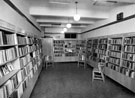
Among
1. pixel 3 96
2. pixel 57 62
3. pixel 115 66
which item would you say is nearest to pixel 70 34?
pixel 57 62

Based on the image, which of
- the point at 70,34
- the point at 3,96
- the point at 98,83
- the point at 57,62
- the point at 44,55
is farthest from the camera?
the point at 70,34

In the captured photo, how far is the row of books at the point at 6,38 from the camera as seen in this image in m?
1.61

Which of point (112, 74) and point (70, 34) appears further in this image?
point (70, 34)

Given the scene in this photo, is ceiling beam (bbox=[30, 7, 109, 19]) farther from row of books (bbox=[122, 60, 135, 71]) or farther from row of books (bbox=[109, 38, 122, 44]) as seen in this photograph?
row of books (bbox=[122, 60, 135, 71])

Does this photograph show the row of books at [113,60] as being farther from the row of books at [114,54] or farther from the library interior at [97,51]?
the row of books at [114,54]

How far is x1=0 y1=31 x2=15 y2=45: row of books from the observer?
1613 mm

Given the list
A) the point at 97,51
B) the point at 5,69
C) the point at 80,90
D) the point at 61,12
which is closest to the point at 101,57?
the point at 97,51

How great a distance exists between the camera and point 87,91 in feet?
10.1

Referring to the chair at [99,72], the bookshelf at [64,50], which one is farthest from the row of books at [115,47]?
the bookshelf at [64,50]

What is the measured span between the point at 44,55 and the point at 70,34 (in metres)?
4.08

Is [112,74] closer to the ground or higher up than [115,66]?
closer to the ground

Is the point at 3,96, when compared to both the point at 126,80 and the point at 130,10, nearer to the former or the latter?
the point at 126,80

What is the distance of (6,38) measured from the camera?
5.75 feet

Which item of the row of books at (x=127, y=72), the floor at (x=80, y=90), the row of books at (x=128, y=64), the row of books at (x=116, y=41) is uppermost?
the row of books at (x=116, y=41)
